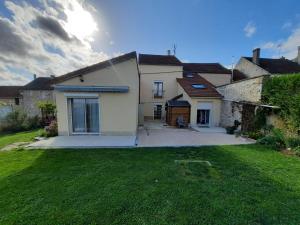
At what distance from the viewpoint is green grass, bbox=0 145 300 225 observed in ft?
9.43

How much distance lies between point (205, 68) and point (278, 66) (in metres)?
10.4

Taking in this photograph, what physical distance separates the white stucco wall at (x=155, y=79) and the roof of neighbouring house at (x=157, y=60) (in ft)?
1.83

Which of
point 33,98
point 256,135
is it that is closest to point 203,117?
point 256,135

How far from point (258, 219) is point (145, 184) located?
8.32ft

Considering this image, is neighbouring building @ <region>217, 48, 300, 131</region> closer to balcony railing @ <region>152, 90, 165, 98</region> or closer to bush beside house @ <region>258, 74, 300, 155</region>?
bush beside house @ <region>258, 74, 300, 155</region>

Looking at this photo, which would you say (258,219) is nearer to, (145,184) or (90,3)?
(145,184)

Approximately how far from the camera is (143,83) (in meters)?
20.5

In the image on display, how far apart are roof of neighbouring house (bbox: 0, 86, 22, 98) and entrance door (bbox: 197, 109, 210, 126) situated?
38166 mm

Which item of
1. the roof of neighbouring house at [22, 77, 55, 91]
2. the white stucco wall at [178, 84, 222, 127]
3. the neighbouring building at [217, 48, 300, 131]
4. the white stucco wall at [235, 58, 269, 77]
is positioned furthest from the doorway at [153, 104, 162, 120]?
the roof of neighbouring house at [22, 77, 55, 91]

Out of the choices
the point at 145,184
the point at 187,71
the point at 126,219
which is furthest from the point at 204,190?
the point at 187,71

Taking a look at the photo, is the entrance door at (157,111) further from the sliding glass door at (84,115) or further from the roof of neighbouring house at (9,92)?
the roof of neighbouring house at (9,92)

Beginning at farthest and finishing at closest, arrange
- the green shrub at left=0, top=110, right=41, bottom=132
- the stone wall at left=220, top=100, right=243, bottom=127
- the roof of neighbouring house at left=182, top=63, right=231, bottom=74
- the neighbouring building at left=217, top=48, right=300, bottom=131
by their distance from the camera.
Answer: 1. the roof of neighbouring house at left=182, top=63, right=231, bottom=74
2. the green shrub at left=0, top=110, right=41, bottom=132
3. the stone wall at left=220, top=100, right=243, bottom=127
4. the neighbouring building at left=217, top=48, right=300, bottom=131

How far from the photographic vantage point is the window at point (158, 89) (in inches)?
819

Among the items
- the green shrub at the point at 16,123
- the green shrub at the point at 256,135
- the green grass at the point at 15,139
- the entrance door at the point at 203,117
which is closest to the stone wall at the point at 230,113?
the entrance door at the point at 203,117
